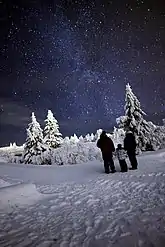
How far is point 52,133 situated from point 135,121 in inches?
736

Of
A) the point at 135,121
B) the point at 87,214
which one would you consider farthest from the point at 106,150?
the point at 135,121

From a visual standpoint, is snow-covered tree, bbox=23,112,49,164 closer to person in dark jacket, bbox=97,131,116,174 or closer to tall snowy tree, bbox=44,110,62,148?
tall snowy tree, bbox=44,110,62,148

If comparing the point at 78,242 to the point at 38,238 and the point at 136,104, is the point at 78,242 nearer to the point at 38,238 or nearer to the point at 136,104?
the point at 38,238

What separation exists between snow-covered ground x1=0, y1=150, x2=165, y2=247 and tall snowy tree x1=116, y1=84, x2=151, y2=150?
19.0 metres

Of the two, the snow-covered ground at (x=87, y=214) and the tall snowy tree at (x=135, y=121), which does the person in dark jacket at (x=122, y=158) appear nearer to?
the snow-covered ground at (x=87, y=214)

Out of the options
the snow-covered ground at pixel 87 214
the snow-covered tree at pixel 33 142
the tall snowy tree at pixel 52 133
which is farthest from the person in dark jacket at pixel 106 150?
the tall snowy tree at pixel 52 133

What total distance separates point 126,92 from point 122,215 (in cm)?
2581

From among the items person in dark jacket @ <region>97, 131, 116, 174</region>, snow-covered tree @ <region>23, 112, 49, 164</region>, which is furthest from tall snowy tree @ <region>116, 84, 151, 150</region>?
person in dark jacket @ <region>97, 131, 116, 174</region>

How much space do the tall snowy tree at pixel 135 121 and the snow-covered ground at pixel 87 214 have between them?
19012 mm

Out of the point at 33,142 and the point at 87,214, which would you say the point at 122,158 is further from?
the point at 33,142

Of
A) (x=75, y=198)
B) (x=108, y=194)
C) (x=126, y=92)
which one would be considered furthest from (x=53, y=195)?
(x=126, y=92)

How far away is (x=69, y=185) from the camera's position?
11.3 m

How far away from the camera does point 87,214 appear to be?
21.3 ft

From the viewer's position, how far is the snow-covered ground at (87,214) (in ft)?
15.4
